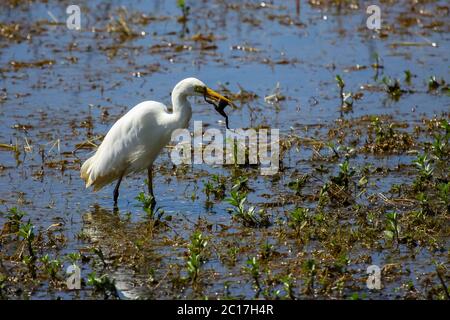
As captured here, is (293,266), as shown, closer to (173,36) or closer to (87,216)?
(87,216)

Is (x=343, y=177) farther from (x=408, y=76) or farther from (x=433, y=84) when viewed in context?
(x=408, y=76)

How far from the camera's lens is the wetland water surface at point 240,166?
7316mm

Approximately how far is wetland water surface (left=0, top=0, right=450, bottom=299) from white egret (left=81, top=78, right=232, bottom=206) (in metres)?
0.30

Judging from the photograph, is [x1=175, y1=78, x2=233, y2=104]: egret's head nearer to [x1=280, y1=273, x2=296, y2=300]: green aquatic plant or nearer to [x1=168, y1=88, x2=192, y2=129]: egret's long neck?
[x1=168, y1=88, x2=192, y2=129]: egret's long neck

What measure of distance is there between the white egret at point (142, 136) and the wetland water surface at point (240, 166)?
1.00ft

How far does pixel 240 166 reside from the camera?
32.4 ft

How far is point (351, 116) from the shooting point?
11297 millimetres

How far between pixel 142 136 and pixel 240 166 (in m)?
1.27

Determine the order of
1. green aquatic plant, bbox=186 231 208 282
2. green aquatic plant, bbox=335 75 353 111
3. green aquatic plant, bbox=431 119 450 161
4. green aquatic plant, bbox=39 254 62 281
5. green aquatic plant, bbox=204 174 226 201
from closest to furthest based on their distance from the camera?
green aquatic plant, bbox=186 231 208 282
green aquatic plant, bbox=39 254 62 281
green aquatic plant, bbox=204 174 226 201
green aquatic plant, bbox=431 119 450 161
green aquatic plant, bbox=335 75 353 111


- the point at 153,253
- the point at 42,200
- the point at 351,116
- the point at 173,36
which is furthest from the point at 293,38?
the point at 153,253

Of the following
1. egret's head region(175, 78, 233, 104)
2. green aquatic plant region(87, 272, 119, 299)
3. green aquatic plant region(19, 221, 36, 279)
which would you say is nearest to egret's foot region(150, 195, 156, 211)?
egret's head region(175, 78, 233, 104)

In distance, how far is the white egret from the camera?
8875mm

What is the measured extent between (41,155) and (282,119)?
2711mm

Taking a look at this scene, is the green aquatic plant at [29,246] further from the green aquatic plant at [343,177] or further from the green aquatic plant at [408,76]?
the green aquatic plant at [408,76]
